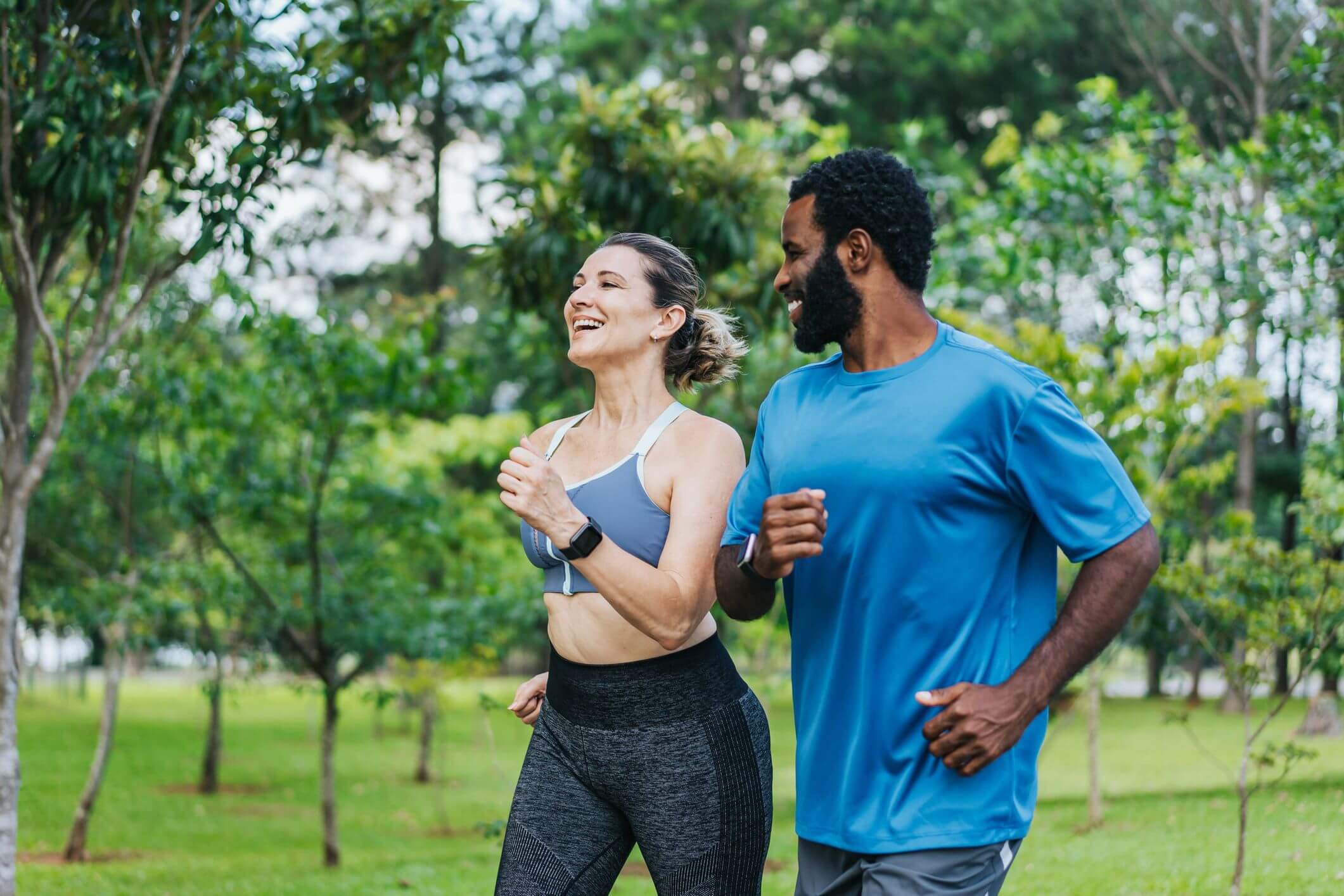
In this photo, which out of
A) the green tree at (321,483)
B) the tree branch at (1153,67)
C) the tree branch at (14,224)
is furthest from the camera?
the tree branch at (1153,67)

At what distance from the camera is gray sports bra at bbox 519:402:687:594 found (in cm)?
261

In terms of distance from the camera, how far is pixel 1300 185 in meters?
9.34

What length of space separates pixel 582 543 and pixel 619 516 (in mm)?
261

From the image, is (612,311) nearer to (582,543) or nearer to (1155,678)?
(582,543)

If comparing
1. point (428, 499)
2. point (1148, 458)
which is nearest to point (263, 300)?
point (428, 499)

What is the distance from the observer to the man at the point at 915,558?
2.06 metres

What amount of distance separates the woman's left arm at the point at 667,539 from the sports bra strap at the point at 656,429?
0.07 m

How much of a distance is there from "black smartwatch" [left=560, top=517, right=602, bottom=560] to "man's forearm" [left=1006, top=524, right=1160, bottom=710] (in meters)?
0.78

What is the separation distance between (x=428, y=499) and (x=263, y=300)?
1.85 metres

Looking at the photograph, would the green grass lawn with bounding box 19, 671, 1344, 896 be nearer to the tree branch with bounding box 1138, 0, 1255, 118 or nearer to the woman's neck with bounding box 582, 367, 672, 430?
the woman's neck with bounding box 582, 367, 672, 430

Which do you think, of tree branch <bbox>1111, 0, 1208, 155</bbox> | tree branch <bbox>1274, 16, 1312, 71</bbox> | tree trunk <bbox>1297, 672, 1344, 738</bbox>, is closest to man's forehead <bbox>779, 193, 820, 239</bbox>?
tree trunk <bbox>1297, 672, 1344, 738</bbox>

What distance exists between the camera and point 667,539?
8.41ft

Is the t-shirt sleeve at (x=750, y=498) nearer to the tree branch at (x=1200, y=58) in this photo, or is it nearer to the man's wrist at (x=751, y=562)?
the man's wrist at (x=751, y=562)

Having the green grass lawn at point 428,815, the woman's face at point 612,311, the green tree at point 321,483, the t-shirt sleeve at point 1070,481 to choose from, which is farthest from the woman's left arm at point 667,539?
the green tree at point 321,483
